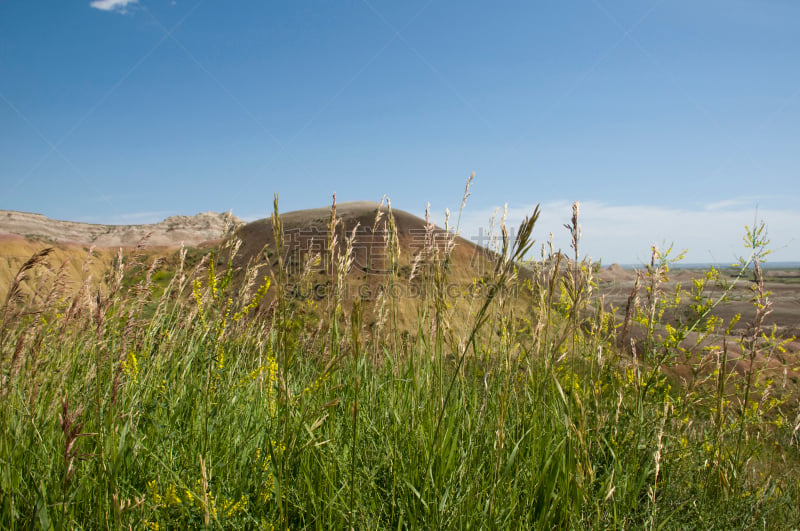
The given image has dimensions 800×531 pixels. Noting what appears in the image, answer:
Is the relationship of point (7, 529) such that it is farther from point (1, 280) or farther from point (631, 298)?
point (1, 280)

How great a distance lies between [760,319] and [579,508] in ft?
4.29

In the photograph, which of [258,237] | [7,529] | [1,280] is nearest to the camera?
[7,529]

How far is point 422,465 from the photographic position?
1.90m

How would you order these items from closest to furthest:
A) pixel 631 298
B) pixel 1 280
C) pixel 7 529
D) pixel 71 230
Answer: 1. pixel 7 529
2. pixel 631 298
3. pixel 1 280
4. pixel 71 230

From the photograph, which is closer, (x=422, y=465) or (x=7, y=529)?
(x=7, y=529)

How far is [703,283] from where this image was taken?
399 centimetres

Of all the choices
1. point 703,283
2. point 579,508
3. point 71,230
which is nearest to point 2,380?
point 579,508

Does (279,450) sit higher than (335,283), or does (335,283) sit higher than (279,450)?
(335,283)

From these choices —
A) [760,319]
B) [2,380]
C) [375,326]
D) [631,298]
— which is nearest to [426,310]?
[375,326]

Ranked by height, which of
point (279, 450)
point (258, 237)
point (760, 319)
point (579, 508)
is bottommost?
point (579, 508)

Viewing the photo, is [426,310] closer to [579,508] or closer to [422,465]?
[422,465]

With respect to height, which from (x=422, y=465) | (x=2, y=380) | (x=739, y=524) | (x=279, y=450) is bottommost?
(x=739, y=524)

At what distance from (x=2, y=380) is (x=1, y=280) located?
17.3 m

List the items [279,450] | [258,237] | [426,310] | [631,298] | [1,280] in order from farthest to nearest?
[1,280] → [258,237] → [426,310] → [631,298] → [279,450]
